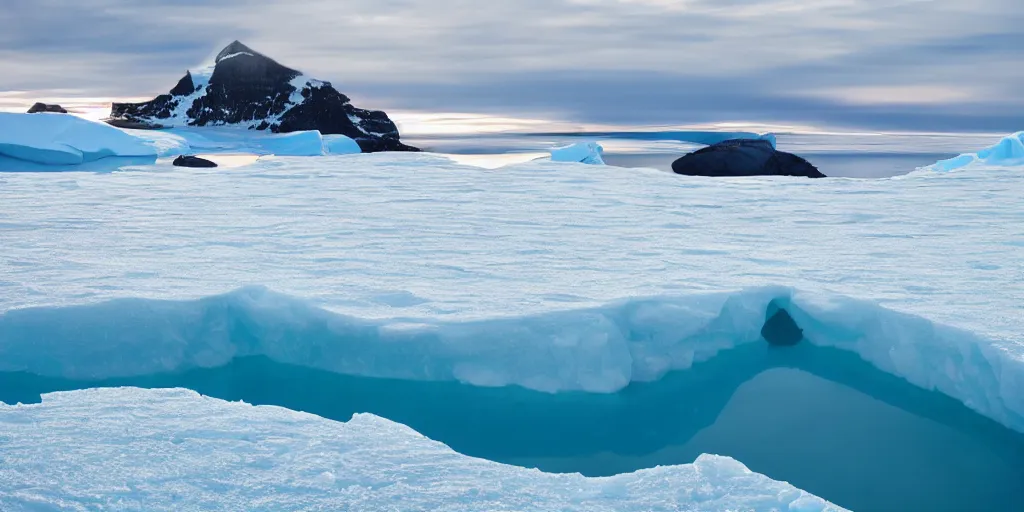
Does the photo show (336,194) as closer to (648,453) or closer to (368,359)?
(368,359)

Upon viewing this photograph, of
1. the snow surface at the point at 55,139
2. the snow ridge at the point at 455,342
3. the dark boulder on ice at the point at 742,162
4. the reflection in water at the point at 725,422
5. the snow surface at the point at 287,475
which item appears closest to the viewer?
the snow surface at the point at 287,475

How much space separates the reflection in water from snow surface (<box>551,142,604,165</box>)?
15.2 m

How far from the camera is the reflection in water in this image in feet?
11.2

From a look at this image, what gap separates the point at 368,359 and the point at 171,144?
2631 centimetres

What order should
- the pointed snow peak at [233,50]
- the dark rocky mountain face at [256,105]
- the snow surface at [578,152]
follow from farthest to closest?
the pointed snow peak at [233,50]
the dark rocky mountain face at [256,105]
the snow surface at [578,152]

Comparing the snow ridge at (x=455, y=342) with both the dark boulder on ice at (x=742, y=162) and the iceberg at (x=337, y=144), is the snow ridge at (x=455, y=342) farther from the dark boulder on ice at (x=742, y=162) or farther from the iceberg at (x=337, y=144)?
the iceberg at (x=337, y=144)

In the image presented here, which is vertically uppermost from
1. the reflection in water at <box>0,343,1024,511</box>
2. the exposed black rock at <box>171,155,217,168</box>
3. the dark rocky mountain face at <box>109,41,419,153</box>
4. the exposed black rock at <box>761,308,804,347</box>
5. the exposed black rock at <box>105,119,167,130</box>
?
the dark rocky mountain face at <box>109,41,419,153</box>

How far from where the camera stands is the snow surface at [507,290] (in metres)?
4.14

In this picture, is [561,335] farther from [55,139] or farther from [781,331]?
[55,139]

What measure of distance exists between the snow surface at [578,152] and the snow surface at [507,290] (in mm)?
12247

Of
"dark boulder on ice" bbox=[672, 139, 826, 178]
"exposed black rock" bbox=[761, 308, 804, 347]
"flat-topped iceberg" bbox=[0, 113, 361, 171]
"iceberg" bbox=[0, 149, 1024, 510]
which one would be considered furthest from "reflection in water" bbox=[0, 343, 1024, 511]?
"flat-topped iceberg" bbox=[0, 113, 361, 171]

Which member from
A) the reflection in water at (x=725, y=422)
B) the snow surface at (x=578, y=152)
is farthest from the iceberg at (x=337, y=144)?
the reflection in water at (x=725, y=422)

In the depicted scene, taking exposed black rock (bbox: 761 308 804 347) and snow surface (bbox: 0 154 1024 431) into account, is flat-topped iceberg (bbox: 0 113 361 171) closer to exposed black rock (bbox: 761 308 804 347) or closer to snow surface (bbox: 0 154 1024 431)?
snow surface (bbox: 0 154 1024 431)

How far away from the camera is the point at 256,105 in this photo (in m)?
39.3
